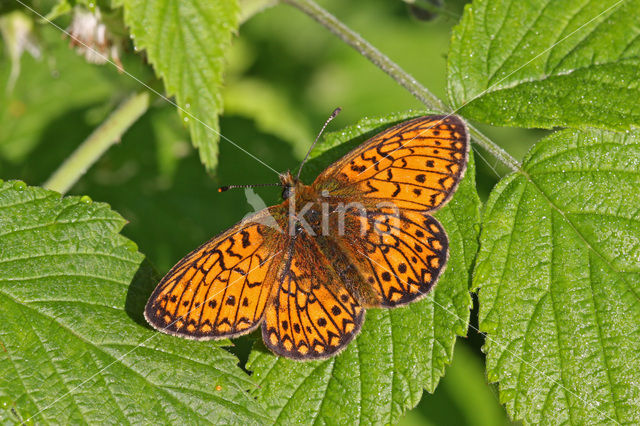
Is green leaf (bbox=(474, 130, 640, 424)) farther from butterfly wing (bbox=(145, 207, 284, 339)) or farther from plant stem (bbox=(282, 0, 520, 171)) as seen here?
butterfly wing (bbox=(145, 207, 284, 339))

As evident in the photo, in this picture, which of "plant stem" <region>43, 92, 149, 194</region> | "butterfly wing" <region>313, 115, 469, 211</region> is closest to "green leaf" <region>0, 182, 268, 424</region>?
"plant stem" <region>43, 92, 149, 194</region>

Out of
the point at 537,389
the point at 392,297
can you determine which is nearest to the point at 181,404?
the point at 392,297

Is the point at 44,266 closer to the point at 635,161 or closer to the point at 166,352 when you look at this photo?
the point at 166,352

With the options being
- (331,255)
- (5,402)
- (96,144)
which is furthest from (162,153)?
(5,402)

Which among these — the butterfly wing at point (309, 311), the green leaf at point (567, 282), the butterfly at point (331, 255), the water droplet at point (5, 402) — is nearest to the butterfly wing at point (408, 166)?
the butterfly at point (331, 255)

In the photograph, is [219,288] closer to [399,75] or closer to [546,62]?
[399,75]

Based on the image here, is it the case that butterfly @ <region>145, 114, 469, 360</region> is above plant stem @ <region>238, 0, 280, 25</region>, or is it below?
below
